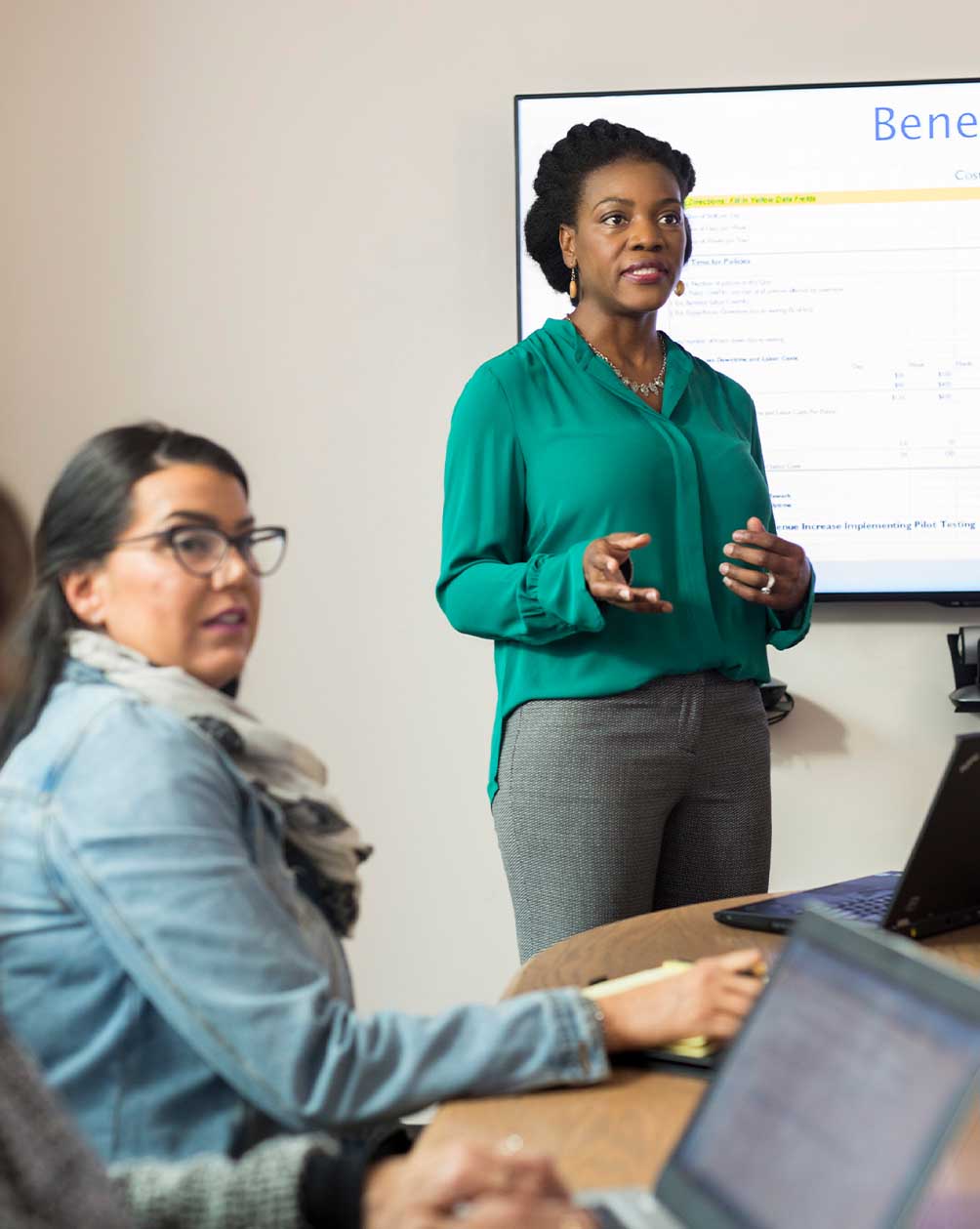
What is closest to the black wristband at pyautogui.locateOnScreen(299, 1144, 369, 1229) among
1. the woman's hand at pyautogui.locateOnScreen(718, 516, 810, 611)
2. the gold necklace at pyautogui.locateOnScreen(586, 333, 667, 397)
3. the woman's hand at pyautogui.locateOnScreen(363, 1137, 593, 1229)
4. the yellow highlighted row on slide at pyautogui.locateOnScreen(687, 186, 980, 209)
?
the woman's hand at pyautogui.locateOnScreen(363, 1137, 593, 1229)

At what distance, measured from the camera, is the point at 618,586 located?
1.74 m

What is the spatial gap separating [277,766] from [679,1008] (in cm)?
39

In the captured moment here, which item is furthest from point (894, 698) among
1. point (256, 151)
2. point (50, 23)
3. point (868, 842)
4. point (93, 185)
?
point (50, 23)

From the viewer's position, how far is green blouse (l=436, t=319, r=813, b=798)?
1.91m

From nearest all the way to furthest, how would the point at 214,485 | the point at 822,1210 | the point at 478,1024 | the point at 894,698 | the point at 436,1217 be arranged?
the point at 822,1210, the point at 436,1217, the point at 478,1024, the point at 214,485, the point at 894,698

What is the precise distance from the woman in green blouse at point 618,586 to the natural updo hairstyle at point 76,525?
0.66 metres

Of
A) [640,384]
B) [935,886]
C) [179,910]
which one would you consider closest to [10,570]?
[179,910]

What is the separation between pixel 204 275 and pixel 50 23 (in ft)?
2.07

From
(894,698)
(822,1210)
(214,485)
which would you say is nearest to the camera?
(822,1210)

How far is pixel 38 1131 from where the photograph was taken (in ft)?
2.57

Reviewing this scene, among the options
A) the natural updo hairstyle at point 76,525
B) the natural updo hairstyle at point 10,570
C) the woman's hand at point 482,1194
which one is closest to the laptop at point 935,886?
the woman's hand at point 482,1194

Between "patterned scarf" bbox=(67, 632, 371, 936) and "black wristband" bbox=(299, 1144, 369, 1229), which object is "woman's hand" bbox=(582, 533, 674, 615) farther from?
"black wristband" bbox=(299, 1144, 369, 1229)

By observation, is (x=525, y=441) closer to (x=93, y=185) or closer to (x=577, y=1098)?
(x=577, y=1098)

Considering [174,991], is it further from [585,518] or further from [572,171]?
[572,171]
